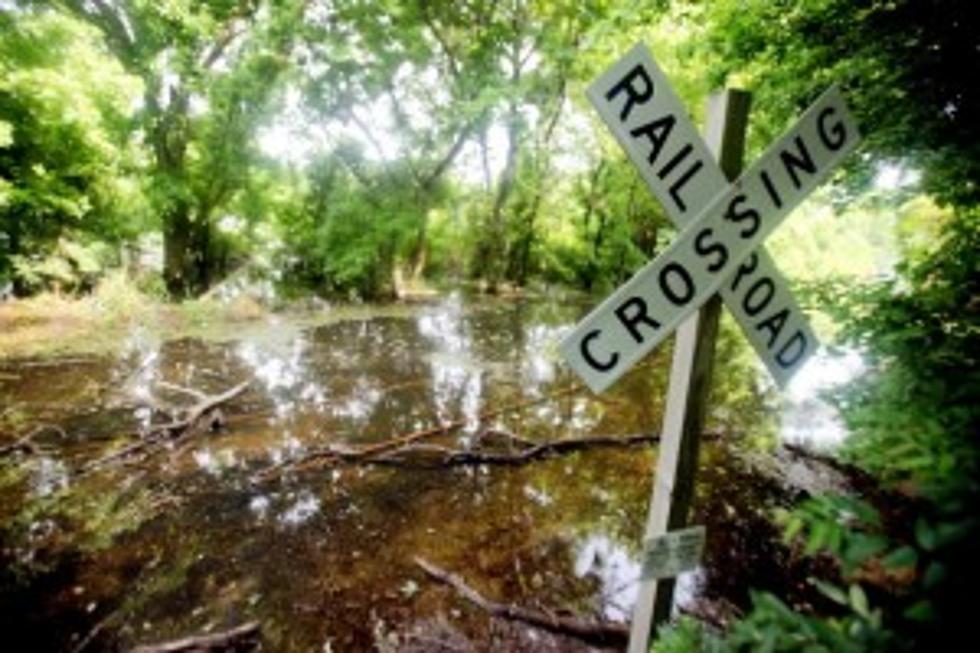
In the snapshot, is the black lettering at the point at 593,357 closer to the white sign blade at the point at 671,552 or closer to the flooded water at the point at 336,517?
the white sign blade at the point at 671,552

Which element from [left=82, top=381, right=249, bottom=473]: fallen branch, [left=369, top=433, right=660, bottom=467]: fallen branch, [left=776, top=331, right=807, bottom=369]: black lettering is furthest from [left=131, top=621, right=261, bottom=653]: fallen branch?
[left=776, top=331, right=807, bottom=369]: black lettering

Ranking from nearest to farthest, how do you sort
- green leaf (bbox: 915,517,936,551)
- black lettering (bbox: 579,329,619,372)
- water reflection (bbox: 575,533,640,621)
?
green leaf (bbox: 915,517,936,551) → black lettering (bbox: 579,329,619,372) → water reflection (bbox: 575,533,640,621)

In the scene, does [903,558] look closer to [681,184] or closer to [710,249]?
[710,249]

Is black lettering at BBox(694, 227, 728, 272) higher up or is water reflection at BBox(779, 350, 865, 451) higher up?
black lettering at BBox(694, 227, 728, 272)

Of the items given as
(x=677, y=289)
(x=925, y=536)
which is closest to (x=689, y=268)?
(x=677, y=289)

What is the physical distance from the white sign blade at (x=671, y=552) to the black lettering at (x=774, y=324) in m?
0.68

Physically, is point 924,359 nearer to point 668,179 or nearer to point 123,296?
point 668,179

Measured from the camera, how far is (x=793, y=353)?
2.10 m

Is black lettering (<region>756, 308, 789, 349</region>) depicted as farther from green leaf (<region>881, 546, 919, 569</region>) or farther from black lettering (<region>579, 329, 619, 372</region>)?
green leaf (<region>881, 546, 919, 569</region>)

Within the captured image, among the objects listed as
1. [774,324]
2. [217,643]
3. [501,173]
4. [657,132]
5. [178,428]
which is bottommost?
[217,643]

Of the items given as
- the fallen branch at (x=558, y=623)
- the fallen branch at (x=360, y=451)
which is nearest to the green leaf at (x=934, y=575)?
the fallen branch at (x=558, y=623)

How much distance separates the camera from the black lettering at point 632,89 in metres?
1.70

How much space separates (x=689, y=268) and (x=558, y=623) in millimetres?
2898

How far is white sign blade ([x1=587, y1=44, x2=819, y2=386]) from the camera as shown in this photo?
5.60 feet
